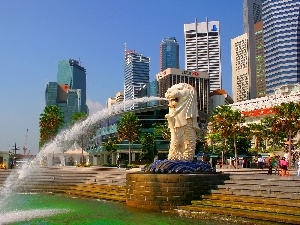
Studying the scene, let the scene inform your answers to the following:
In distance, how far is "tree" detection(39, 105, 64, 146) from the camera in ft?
260

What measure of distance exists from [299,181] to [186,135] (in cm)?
904

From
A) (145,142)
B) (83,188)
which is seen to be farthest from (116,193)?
(145,142)

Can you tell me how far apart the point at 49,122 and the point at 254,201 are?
204 feet

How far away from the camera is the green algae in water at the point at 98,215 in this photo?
70.2ft

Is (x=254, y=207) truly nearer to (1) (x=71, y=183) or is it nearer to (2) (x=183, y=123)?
(2) (x=183, y=123)

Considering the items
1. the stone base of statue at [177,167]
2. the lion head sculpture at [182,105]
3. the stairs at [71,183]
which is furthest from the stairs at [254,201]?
the stairs at [71,183]

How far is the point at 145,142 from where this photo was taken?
270 feet

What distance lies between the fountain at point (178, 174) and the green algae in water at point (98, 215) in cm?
114

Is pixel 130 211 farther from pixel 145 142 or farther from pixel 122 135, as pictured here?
pixel 145 142

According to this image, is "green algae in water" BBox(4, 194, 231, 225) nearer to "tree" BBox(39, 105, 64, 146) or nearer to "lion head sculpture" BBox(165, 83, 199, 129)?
"lion head sculpture" BBox(165, 83, 199, 129)

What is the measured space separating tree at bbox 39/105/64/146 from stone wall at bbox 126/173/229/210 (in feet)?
183

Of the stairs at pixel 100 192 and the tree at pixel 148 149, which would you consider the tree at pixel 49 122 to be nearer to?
the tree at pixel 148 149

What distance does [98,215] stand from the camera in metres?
24.0

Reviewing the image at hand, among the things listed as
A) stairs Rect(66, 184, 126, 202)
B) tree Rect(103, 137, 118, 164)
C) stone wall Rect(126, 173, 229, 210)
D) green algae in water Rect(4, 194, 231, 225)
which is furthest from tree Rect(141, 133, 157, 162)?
stone wall Rect(126, 173, 229, 210)
